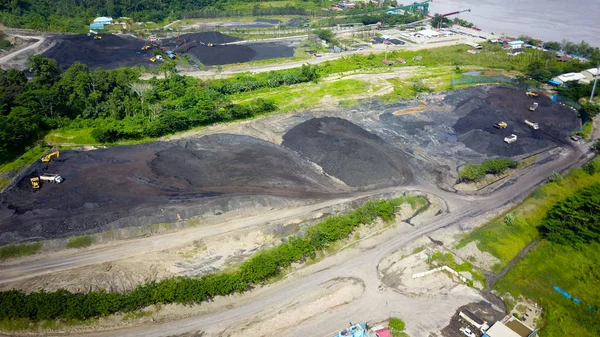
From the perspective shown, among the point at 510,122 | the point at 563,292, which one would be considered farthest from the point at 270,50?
the point at 563,292

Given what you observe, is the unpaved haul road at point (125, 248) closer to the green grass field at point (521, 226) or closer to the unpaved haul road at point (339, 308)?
the unpaved haul road at point (339, 308)

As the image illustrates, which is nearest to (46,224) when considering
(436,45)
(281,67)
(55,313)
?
(55,313)

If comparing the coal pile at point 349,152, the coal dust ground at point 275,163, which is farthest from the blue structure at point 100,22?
the coal pile at point 349,152

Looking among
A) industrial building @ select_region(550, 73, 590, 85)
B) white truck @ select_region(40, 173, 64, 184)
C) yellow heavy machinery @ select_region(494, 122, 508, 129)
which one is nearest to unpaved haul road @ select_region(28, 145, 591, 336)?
white truck @ select_region(40, 173, 64, 184)

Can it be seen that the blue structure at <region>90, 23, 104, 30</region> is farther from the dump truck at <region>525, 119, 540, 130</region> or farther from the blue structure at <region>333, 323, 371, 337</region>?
the blue structure at <region>333, 323, 371, 337</region>

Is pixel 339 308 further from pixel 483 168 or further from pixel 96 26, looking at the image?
pixel 96 26

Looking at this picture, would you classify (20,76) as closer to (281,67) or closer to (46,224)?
(46,224)
